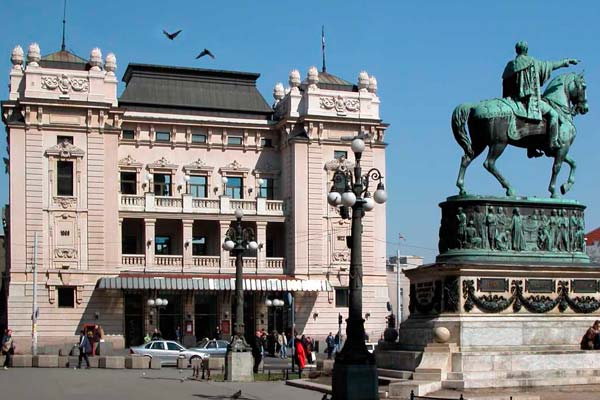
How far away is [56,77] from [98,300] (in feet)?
44.9

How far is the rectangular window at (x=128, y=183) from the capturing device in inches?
2709

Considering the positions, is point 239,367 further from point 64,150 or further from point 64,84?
point 64,84

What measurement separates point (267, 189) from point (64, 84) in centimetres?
1559

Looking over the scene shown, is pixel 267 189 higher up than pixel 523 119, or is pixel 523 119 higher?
pixel 267 189

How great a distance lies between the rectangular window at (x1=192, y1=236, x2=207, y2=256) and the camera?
71.0m

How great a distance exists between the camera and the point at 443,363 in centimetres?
2598

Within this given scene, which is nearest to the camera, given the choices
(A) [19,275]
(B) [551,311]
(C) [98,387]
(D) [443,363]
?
(D) [443,363]

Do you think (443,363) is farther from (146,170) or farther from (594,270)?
(146,170)

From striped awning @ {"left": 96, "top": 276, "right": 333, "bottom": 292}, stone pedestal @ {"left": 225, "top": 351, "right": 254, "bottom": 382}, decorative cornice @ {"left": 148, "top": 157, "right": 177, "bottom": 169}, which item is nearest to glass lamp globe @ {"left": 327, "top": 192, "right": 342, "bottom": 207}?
stone pedestal @ {"left": 225, "top": 351, "right": 254, "bottom": 382}

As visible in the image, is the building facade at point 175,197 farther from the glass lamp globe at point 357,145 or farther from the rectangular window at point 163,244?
A: the glass lamp globe at point 357,145

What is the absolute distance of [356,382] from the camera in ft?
71.5

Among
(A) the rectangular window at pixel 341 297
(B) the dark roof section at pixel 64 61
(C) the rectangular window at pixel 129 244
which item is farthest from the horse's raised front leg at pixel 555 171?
(C) the rectangular window at pixel 129 244

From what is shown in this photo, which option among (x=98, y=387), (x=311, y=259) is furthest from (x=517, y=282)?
(x=311, y=259)

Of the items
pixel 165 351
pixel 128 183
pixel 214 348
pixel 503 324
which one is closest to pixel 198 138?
pixel 128 183
